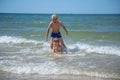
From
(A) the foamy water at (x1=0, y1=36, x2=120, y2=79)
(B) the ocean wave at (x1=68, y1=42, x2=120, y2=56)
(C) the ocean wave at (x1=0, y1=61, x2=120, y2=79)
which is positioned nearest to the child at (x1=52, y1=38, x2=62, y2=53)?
(A) the foamy water at (x1=0, y1=36, x2=120, y2=79)

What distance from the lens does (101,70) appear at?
5.93 metres

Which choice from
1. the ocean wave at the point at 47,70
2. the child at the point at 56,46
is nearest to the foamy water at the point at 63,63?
the ocean wave at the point at 47,70

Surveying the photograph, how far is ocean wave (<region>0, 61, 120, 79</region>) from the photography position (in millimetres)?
5543

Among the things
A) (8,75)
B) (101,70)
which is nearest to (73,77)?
(101,70)

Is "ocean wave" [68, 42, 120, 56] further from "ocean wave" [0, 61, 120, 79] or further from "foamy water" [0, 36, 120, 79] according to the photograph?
"ocean wave" [0, 61, 120, 79]

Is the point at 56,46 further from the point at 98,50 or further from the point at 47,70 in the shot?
the point at 47,70

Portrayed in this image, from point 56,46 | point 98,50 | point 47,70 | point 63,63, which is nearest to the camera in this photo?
point 47,70

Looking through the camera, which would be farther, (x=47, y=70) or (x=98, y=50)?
Result: (x=98, y=50)

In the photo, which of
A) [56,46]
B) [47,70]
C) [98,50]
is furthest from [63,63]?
[98,50]

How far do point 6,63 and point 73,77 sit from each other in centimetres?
219

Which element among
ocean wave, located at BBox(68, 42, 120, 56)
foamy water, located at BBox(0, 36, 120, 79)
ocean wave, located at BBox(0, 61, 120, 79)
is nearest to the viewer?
ocean wave, located at BBox(0, 61, 120, 79)

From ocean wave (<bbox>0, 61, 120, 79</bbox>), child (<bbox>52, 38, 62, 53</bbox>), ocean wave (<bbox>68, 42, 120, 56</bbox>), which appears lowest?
ocean wave (<bbox>0, 61, 120, 79</bbox>)

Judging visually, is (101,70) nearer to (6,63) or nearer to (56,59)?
(56,59)

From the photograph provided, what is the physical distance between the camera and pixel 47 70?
5.91 m
